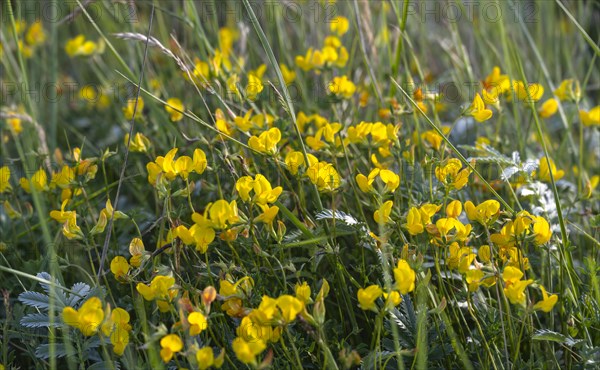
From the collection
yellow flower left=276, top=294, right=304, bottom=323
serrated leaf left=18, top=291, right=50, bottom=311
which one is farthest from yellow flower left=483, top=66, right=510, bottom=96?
serrated leaf left=18, top=291, right=50, bottom=311

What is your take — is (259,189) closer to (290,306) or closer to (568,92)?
(290,306)

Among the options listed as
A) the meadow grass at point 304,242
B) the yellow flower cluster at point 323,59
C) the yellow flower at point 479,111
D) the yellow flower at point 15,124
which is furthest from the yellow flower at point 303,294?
Result: the yellow flower at point 15,124

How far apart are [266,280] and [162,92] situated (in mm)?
1200

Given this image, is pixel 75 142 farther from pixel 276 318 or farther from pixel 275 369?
pixel 276 318

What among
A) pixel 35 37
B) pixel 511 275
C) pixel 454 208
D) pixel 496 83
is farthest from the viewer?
pixel 35 37

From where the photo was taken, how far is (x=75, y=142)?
8.46ft

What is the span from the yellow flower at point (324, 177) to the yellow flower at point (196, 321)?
383 millimetres

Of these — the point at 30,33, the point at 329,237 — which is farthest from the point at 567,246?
the point at 30,33

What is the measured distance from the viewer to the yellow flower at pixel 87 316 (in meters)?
1.19

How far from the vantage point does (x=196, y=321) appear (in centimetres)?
117

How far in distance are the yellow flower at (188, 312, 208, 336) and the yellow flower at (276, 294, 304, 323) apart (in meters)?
0.13

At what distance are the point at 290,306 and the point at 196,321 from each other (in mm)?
159

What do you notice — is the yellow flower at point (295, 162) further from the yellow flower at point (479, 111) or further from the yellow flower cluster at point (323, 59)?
the yellow flower cluster at point (323, 59)

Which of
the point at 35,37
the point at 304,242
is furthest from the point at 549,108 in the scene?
the point at 35,37
